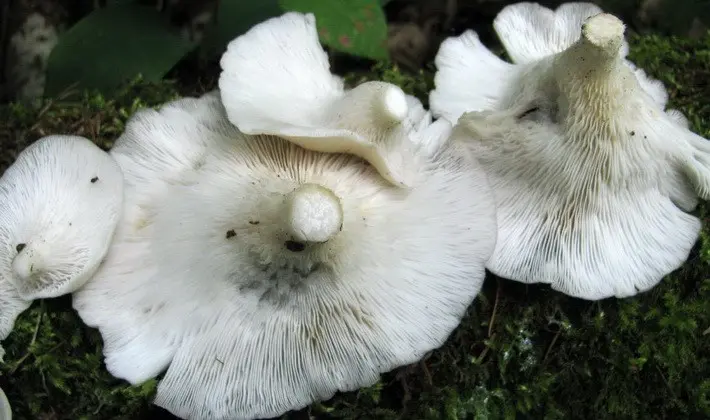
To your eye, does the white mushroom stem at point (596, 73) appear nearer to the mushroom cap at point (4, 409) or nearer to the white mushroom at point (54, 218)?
the white mushroom at point (54, 218)

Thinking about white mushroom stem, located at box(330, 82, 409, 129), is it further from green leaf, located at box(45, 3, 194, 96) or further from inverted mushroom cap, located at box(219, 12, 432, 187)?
green leaf, located at box(45, 3, 194, 96)

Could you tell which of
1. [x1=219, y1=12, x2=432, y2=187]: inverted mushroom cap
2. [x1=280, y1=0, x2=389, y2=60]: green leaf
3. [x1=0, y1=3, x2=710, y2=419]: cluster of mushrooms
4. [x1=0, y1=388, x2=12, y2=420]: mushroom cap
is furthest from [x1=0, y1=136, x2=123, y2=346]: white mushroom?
[x1=280, y1=0, x2=389, y2=60]: green leaf

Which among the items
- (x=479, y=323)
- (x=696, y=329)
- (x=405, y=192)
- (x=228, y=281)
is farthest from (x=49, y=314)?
(x=696, y=329)

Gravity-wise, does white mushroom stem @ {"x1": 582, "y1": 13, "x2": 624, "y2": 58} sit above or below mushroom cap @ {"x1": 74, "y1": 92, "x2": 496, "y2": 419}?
above

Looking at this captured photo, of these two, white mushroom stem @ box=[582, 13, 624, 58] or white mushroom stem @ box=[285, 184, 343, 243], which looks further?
white mushroom stem @ box=[582, 13, 624, 58]

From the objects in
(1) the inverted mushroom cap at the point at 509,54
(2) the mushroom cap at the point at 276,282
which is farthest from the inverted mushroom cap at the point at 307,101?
(1) the inverted mushroom cap at the point at 509,54

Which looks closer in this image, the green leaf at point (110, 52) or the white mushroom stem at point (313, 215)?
the white mushroom stem at point (313, 215)

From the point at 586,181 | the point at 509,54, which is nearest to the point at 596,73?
the point at 586,181

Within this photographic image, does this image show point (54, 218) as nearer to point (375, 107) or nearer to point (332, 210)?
point (332, 210)
